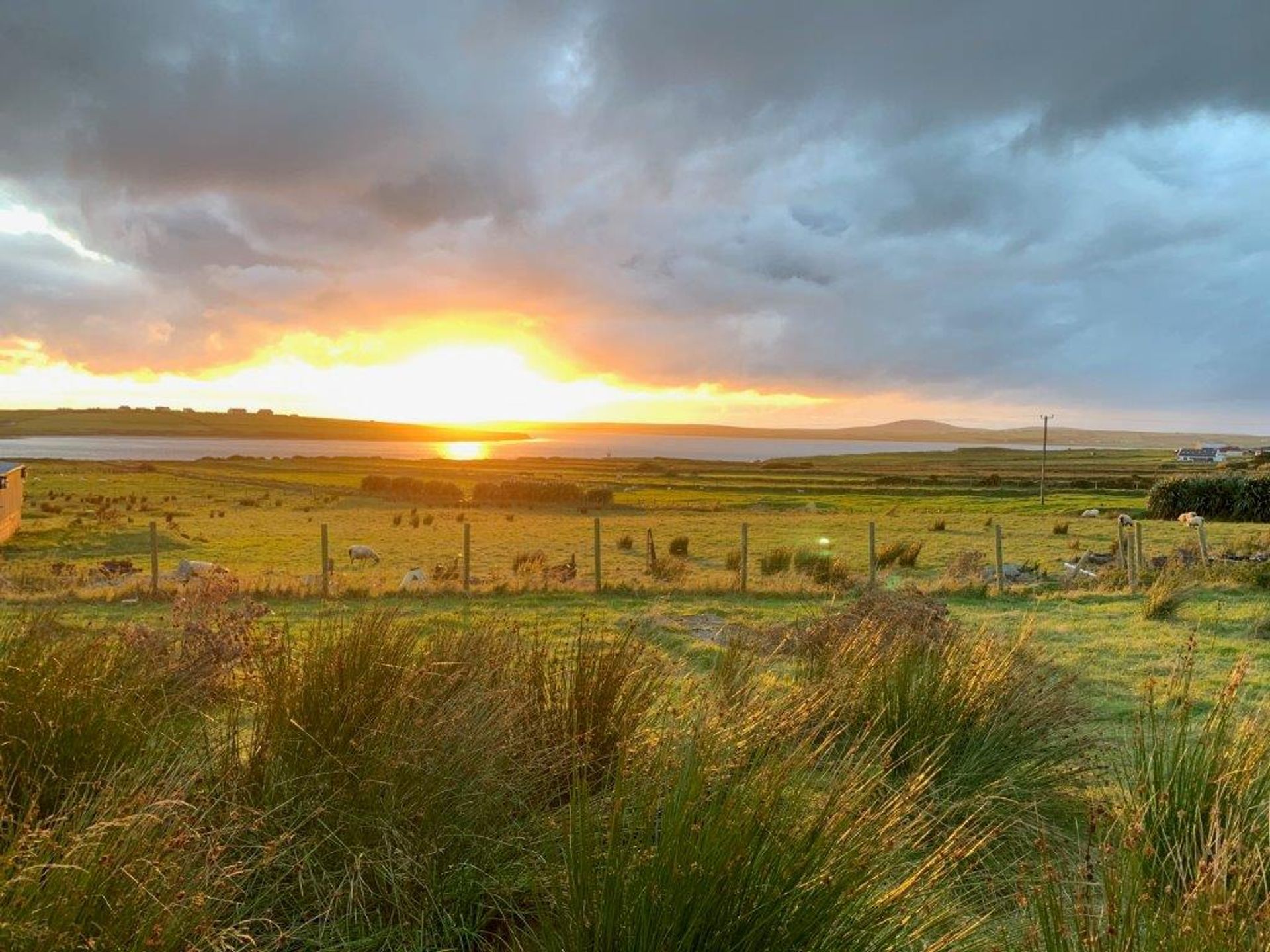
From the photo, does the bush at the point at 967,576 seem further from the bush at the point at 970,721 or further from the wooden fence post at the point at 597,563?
the bush at the point at 970,721

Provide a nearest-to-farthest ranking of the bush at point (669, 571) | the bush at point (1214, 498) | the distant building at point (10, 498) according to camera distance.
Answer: the bush at point (669, 571) → the distant building at point (10, 498) → the bush at point (1214, 498)

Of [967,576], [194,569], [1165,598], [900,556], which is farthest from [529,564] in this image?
[1165,598]

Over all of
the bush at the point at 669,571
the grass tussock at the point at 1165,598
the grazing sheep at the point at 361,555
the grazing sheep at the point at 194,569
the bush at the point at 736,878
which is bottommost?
the grazing sheep at the point at 361,555

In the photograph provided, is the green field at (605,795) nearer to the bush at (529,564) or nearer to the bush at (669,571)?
the bush at (669,571)

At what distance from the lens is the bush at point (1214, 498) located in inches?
1642

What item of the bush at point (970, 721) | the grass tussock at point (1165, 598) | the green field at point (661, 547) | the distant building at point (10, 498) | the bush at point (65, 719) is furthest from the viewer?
the distant building at point (10, 498)

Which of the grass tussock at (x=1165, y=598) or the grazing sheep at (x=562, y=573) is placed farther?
the grazing sheep at (x=562, y=573)

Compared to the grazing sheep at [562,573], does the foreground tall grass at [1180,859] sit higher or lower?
higher

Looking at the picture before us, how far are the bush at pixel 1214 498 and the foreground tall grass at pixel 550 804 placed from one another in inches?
1786

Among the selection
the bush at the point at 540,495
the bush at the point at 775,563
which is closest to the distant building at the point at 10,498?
the bush at the point at 540,495

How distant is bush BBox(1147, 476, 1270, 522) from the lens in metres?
41.7

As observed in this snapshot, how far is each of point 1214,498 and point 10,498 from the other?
58294 millimetres

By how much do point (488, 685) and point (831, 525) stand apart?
127 ft

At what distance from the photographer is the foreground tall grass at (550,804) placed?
94.3 inches
